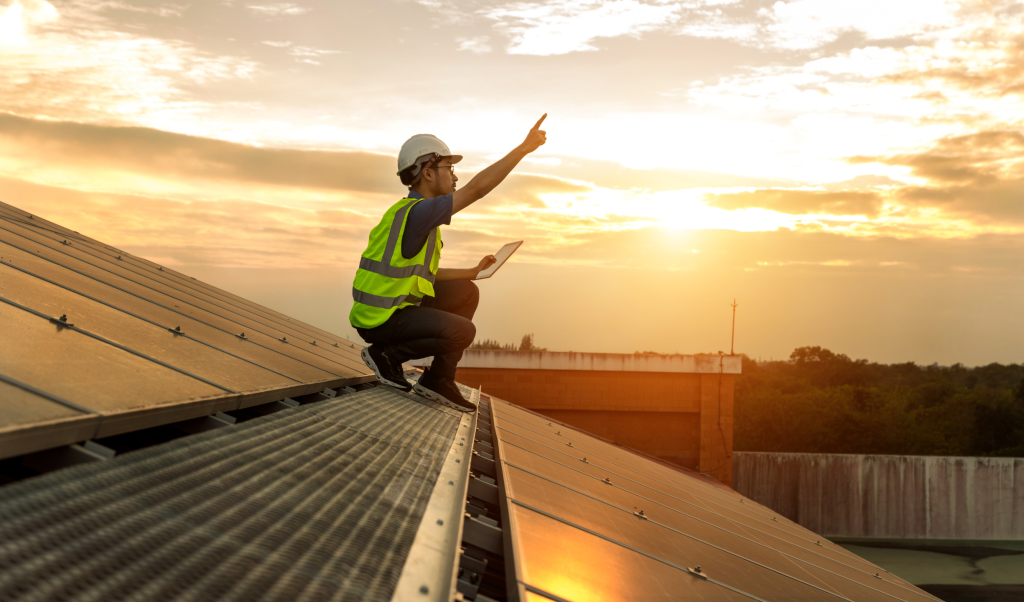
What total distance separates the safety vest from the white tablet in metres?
0.47

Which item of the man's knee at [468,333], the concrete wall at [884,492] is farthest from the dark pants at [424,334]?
the concrete wall at [884,492]

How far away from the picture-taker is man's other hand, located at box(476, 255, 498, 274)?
491cm

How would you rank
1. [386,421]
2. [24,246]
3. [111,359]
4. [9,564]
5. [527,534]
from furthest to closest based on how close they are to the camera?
[24,246] < [386,421] < [111,359] < [527,534] < [9,564]

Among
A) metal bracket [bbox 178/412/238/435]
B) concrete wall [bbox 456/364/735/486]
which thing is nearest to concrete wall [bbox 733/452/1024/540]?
concrete wall [bbox 456/364/735/486]

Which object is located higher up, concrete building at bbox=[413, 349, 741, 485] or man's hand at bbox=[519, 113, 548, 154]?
man's hand at bbox=[519, 113, 548, 154]

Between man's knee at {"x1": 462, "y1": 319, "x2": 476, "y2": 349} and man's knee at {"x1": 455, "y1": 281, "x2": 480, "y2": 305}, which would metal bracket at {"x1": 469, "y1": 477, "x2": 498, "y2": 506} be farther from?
man's knee at {"x1": 455, "y1": 281, "x2": 480, "y2": 305}

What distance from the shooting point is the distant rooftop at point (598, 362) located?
14.2 metres

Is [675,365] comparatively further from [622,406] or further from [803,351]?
[803,351]

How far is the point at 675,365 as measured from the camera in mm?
14305

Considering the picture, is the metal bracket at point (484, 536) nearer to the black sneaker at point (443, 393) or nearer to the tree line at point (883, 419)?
the black sneaker at point (443, 393)

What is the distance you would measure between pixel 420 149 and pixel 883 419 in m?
45.8

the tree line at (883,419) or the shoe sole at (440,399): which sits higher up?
the shoe sole at (440,399)

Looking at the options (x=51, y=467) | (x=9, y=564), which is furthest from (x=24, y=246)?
(x=9, y=564)

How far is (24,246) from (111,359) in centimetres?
298
